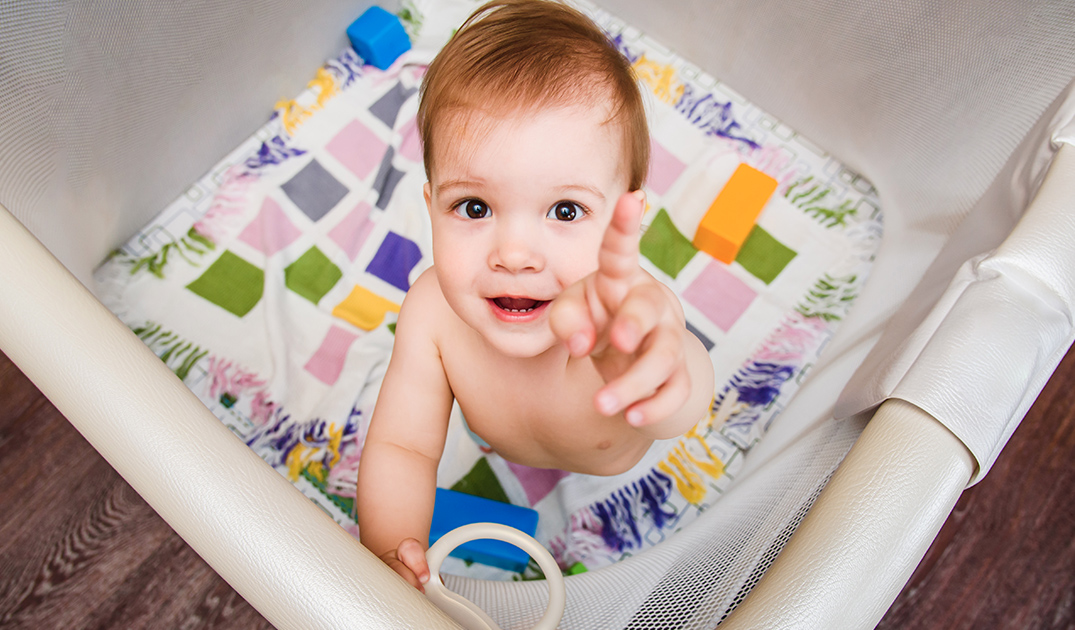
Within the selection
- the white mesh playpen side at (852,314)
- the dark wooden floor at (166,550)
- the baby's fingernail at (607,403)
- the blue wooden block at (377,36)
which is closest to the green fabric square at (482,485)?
the white mesh playpen side at (852,314)

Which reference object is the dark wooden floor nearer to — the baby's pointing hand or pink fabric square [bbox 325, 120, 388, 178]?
pink fabric square [bbox 325, 120, 388, 178]

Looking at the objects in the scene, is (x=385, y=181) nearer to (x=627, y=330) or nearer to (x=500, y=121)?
(x=500, y=121)

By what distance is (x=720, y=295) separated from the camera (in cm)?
94

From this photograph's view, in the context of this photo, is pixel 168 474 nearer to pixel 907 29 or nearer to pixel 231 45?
pixel 231 45

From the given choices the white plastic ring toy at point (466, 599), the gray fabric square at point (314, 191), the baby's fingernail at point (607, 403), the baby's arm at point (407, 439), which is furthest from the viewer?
the gray fabric square at point (314, 191)

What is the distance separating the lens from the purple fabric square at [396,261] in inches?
37.0

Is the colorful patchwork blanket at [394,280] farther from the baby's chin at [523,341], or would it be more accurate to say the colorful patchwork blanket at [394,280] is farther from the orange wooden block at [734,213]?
the baby's chin at [523,341]

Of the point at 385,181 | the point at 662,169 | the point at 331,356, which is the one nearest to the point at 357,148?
the point at 385,181

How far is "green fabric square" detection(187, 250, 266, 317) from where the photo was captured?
914 mm

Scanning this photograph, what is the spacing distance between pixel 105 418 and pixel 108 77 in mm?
566

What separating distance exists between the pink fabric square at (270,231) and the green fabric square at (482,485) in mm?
415

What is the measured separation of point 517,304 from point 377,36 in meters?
0.69

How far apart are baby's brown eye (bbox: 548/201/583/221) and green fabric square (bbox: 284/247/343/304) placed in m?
0.51

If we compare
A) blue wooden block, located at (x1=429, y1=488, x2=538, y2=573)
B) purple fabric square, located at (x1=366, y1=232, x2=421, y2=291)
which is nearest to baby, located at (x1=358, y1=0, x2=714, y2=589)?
blue wooden block, located at (x1=429, y1=488, x2=538, y2=573)
